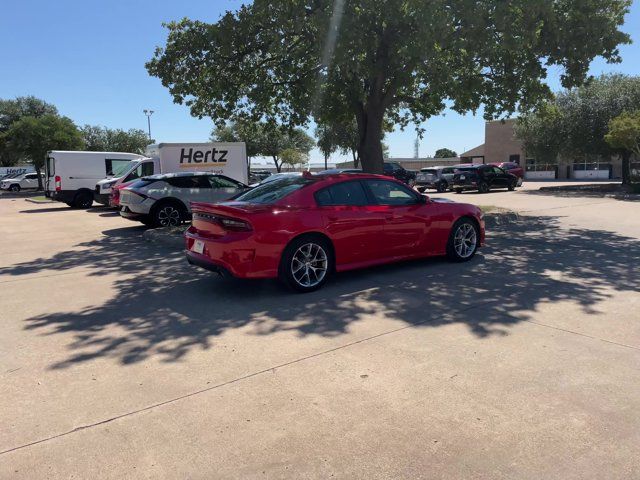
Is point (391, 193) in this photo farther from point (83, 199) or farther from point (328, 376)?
point (83, 199)

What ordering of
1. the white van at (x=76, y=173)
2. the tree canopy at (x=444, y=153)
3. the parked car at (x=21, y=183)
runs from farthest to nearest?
1. the tree canopy at (x=444, y=153)
2. the parked car at (x=21, y=183)
3. the white van at (x=76, y=173)

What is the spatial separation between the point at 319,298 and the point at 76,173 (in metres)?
17.8

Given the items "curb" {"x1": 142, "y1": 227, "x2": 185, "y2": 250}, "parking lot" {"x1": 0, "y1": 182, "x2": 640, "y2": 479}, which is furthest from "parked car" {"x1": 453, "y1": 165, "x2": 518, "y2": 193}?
"parking lot" {"x1": 0, "y1": 182, "x2": 640, "y2": 479}

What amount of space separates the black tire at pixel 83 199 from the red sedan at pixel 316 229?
636 inches

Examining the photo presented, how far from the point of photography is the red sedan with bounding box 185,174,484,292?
6.09 m

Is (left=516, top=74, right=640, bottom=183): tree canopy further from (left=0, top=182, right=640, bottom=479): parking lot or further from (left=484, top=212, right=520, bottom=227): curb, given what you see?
(left=0, top=182, right=640, bottom=479): parking lot

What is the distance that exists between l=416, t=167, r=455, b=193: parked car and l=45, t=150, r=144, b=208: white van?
1582 cm

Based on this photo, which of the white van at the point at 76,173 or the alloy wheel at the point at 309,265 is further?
the white van at the point at 76,173

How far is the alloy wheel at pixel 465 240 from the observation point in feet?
26.6

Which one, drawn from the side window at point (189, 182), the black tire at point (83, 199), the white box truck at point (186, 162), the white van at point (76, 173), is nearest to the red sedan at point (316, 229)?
the side window at point (189, 182)

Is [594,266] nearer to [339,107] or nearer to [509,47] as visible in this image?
[509,47]

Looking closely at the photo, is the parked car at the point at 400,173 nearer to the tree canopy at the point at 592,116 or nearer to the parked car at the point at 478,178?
the parked car at the point at 478,178

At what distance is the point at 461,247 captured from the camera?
815cm

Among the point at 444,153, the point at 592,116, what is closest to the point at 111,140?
the point at 592,116
